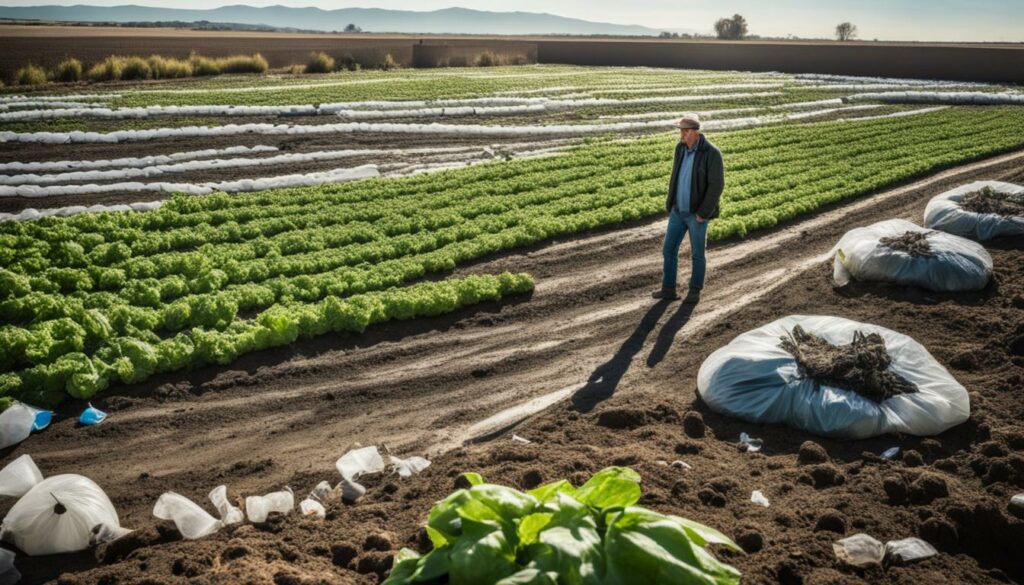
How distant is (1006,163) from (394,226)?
16.8 metres

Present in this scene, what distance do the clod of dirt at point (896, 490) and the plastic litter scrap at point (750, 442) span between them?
1.17m

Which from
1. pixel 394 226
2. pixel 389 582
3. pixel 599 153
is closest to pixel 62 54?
pixel 599 153

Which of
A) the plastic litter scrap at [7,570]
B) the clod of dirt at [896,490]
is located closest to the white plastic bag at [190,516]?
the plastic litter scrap at [7,570]

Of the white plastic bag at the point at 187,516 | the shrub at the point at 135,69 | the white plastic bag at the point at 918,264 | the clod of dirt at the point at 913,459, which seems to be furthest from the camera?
the shrub at the point at 135,69

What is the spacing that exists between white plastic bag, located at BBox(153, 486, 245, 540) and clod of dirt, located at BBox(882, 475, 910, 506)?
4.79 metres

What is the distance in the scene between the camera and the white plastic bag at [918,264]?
10219mm

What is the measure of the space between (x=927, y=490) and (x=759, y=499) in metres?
1.20

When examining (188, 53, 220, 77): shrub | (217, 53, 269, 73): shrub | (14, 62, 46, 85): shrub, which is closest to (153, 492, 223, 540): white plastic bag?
(14, 62, 46, 85): shrub

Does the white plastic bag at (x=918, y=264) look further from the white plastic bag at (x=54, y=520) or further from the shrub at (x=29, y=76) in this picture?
the shrub at (x=29, y=76)

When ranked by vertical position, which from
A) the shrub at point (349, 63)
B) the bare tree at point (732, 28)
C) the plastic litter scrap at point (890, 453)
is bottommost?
the plastic litter scrap at point (890, 453)

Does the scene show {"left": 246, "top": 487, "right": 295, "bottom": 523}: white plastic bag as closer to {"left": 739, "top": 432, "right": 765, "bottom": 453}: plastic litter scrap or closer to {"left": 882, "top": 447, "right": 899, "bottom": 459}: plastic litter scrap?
{"left": 739, "top": 432, "right": 765, "bottom": 453}: plastic litter scrap

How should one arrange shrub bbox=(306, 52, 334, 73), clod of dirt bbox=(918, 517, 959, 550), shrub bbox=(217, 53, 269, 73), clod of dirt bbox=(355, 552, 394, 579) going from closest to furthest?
clod of dirt bbox=(355, 552, 394, 579) < clod of dirt bbox=(918, 517, 959, 550) < shrub bbox=(217, 53, 269, 73) < shrub bbox=(306, 52, 334, 73)

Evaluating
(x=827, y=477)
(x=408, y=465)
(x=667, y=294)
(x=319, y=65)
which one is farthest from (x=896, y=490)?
(x=319, y=65)

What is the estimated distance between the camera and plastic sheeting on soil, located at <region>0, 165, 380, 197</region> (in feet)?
52.6
